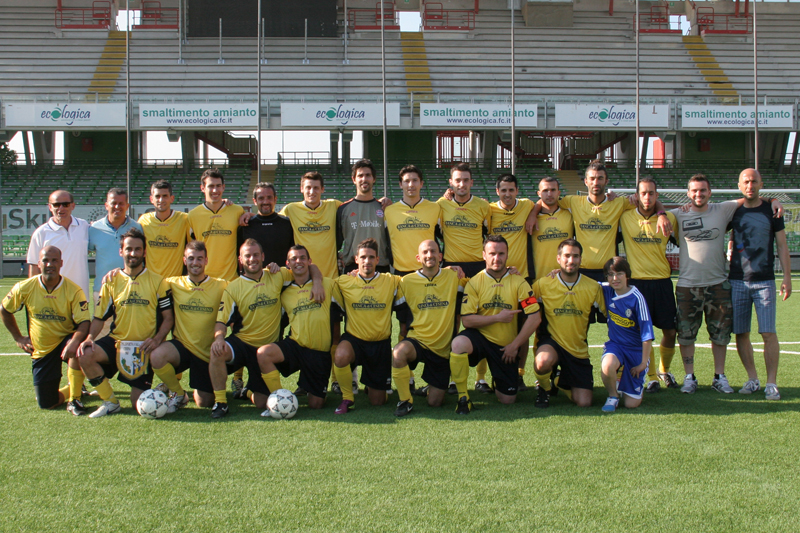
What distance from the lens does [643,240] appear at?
5.27m

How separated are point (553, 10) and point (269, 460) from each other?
2773 cm

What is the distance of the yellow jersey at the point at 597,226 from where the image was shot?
17.4 ft

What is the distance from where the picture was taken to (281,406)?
4367mm

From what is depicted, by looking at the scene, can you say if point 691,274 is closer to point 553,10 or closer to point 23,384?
point 23,384

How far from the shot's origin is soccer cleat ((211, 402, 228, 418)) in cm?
442

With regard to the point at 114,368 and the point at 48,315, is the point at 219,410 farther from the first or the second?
the point at 48,315

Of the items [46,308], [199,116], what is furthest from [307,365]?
[199,116]

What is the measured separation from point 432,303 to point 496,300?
0.50 m

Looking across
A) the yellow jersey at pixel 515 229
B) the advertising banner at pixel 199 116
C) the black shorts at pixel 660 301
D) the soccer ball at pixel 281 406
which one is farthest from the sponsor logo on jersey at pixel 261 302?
the advertising banner at pixel 199 116

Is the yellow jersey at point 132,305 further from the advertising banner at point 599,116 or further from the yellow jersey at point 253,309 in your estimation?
the advertising banner at point 599,116

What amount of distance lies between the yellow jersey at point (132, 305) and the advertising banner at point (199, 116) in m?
17.8

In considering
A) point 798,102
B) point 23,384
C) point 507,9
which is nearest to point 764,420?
point 23,384

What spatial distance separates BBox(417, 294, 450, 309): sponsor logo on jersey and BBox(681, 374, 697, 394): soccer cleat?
6.79 feet

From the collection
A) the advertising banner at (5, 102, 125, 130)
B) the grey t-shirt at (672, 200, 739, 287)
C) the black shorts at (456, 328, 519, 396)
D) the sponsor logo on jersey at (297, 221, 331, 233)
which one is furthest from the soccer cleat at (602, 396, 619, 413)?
the advertising banner at (5, 102, 125, 130)
